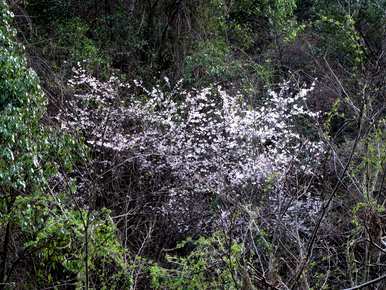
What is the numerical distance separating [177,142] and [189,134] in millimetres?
347

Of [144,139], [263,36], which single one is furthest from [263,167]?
[263,36]

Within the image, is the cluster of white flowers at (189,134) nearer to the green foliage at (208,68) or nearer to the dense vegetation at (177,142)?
the dense vegetation at (177,142)

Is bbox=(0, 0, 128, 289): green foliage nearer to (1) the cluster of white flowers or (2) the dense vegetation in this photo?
(2) the dense vegetation

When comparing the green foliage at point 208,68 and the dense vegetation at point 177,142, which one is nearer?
the dense vegetation at point 177,142

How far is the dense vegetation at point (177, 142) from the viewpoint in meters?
4.25

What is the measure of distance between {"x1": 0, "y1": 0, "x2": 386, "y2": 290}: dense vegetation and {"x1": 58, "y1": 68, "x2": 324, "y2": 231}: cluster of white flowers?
0.12 feet

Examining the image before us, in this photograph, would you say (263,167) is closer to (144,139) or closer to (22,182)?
(144,139)

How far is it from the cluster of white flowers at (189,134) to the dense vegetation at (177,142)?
4 centimetres

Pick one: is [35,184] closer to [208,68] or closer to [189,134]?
[189,134]

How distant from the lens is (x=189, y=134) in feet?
27.5

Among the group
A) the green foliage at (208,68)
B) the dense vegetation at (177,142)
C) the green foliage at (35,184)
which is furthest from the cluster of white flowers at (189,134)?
the green foliage at (35,184)

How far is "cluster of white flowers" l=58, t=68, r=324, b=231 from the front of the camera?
7.66 meters

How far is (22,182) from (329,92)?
7.61 meters

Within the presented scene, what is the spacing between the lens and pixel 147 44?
33.8 feet
